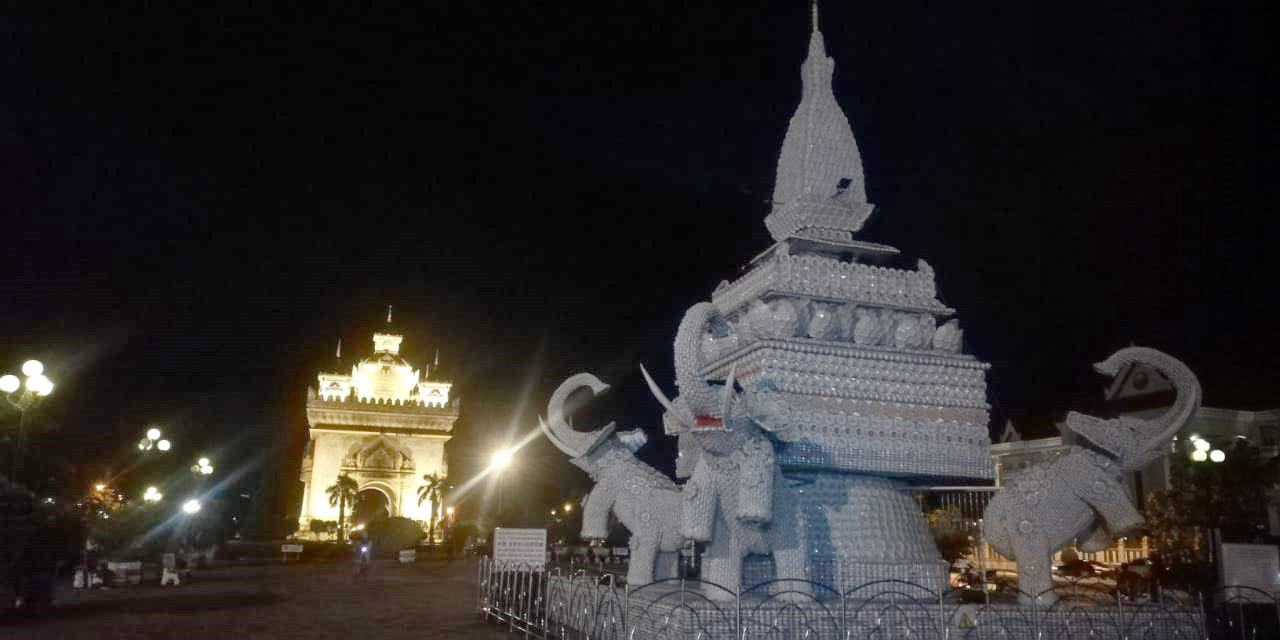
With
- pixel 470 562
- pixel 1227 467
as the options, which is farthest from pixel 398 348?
pixel 1227 467

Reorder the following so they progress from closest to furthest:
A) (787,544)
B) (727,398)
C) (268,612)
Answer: (727,398) → (787,544) → (268,612)

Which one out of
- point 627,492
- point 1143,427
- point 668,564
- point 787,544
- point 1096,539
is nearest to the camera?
point 787,544

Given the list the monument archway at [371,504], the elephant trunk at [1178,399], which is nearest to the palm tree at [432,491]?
the monument archway at [371,504]

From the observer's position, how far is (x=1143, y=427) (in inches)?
436

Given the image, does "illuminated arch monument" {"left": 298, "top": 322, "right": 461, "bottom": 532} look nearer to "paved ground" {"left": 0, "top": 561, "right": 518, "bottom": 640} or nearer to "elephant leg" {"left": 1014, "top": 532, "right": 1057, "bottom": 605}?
"paved ground" {"left": 0, "top": 561, "right": 518, "bottom": 640}

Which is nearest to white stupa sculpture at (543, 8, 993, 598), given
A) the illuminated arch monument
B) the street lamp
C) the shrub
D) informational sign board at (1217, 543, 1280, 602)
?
informational sign board at (1217, 543, 1280, 602)

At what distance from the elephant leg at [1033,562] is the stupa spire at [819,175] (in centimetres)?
472

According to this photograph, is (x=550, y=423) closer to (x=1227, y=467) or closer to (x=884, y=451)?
(x=884, y=451)

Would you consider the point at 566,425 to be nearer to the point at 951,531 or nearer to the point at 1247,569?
the point at 1247,569

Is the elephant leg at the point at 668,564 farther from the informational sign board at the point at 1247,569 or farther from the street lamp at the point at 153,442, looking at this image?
A: the street lamp at the point at 153,442

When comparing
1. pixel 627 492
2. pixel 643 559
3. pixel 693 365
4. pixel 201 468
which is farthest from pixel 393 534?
pixel 693 365

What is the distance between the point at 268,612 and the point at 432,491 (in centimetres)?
4179

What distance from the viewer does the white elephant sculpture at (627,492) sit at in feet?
39.7

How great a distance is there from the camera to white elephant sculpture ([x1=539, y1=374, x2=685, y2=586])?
12109mm
